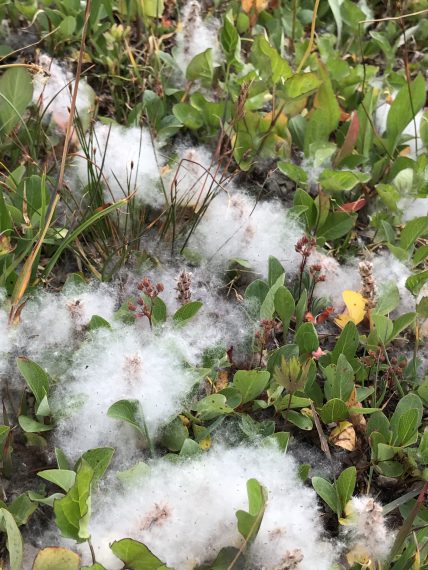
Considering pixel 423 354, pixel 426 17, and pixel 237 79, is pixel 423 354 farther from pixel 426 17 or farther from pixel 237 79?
pixel 426 17

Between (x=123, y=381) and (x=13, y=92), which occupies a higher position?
(x=13, y=92)

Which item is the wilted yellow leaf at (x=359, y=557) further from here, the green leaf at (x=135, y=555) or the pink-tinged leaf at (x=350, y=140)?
the pink-tinged leaf at (x=350, y=140)

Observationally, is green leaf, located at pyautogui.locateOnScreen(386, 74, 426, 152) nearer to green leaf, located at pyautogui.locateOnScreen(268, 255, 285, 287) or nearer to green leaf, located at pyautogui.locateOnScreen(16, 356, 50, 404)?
green leaf, located at pyautogui.locateOnScreen(268, 255, 285, 287)

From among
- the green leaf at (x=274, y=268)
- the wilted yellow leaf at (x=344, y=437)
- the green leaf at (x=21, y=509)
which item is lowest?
the green leaf at (x=21, y=509)

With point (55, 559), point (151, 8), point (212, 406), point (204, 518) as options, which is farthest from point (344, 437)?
point (151, 8)

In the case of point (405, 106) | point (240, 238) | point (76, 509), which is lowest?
point (76, 509)

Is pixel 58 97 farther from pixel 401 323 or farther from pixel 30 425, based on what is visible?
pixel 401 323

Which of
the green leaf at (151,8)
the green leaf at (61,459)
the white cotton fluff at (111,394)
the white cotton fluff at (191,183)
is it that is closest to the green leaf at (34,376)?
the white cotton fluff at (111,394)
